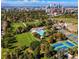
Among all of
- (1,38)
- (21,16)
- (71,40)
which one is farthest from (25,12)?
(71,40)

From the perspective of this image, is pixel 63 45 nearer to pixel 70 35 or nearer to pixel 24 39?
pixel 70 35

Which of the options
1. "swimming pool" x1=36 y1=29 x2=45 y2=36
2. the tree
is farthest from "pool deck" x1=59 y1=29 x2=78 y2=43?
the tree

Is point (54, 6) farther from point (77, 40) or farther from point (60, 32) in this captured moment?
point (77, 40)

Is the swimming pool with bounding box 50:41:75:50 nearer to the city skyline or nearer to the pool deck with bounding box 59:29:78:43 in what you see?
the pool deck with bounding box 59:29:78:43

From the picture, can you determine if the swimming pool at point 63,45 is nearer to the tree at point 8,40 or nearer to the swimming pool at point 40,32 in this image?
the swimming pool at point 40,32

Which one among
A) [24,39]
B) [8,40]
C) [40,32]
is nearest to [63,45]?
[40,32]

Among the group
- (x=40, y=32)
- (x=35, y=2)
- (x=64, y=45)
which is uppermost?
(x=35, y=2)

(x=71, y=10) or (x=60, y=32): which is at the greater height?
(x=71, y=10)

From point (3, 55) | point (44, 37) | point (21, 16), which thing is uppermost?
point (21, 16)
